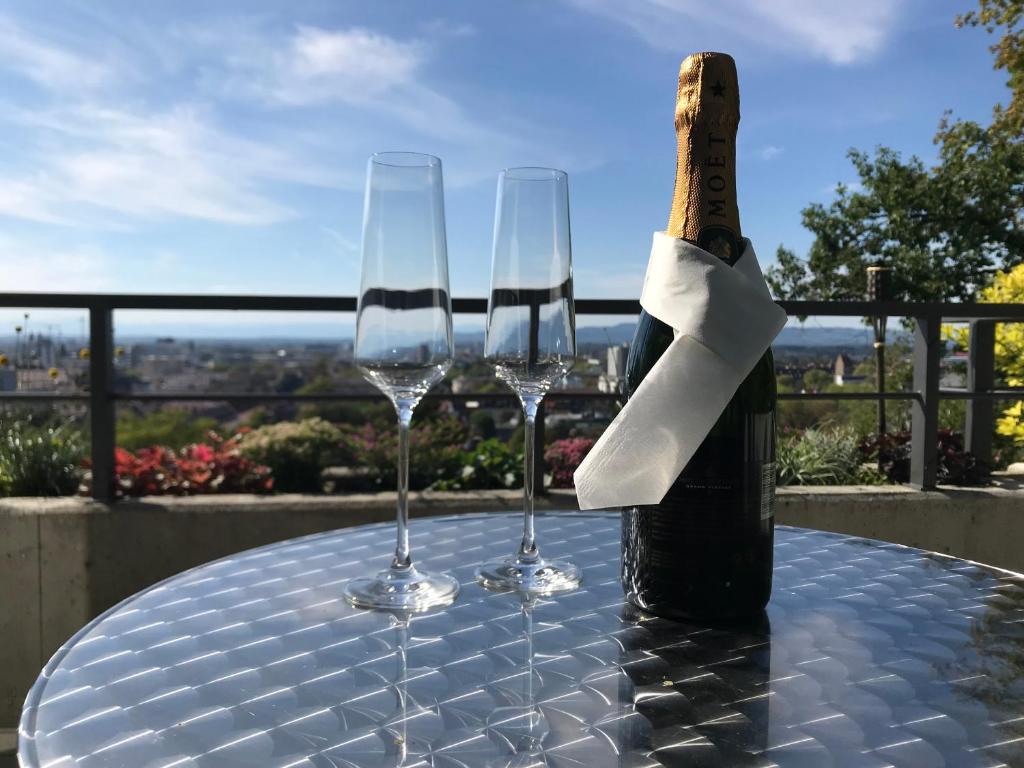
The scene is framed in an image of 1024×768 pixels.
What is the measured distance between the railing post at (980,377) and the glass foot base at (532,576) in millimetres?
4469

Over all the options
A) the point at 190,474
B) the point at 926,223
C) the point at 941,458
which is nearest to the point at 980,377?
the point at 941,458

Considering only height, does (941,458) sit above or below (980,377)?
below

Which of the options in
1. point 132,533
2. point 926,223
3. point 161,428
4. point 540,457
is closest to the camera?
point 132,533

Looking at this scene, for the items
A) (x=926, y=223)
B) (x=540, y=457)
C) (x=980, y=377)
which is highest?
(x=926, y=223)

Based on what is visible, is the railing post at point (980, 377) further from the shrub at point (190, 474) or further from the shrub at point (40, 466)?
the shrub at point (40, 466)

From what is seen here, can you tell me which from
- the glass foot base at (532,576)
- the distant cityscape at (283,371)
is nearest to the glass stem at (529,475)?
the glass foot base at (532,576)

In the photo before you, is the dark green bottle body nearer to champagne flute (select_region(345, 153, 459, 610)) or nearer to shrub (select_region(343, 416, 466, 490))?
champagne flute (select_region(345, 153, 459, 610))

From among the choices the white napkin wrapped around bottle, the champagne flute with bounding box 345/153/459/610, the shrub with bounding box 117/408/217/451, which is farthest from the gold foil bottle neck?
the shrub with bounding box 117/408/217/451

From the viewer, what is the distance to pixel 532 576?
1.03 meters

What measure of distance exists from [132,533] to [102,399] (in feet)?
2.13

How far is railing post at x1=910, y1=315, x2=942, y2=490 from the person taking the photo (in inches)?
164

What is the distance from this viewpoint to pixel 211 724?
0.62 metres

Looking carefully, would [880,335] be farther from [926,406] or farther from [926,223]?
[926,223]

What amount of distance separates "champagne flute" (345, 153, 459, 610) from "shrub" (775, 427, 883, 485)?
14.2ft
